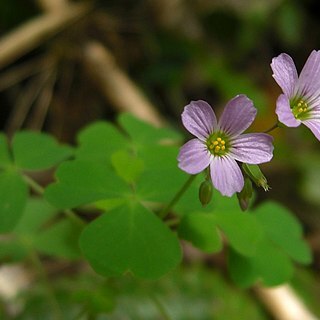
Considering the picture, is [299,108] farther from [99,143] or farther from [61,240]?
[61,240]

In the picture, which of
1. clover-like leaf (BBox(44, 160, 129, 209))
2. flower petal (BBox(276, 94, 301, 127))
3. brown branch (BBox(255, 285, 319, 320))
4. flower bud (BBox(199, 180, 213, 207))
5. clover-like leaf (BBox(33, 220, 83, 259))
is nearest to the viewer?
flower petal (BBox(276, 94, 301, 127))

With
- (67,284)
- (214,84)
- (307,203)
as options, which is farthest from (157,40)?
(67,284)

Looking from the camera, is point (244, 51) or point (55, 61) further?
point (244, 51)

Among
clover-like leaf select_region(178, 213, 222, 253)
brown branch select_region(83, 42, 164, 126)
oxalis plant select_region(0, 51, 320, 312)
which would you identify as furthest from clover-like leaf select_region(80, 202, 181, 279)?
brown branch select_region(83, 42, 164, 126)

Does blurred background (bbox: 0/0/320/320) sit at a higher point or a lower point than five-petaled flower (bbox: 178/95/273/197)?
lower

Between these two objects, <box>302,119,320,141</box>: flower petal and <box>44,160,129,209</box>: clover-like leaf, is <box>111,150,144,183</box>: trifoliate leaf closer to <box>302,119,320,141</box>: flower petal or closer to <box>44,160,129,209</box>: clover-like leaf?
<box>44,160,129,209</box>: clover-like leaf

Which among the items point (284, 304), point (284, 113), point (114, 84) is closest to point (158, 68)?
point (114, 84)

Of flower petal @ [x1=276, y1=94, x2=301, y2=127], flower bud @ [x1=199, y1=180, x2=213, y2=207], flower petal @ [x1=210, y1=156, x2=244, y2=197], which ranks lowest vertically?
flower bud @ [x1=199, y1=180, x2=213, y2=207]

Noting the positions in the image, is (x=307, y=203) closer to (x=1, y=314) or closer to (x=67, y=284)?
(x=67, y=284)
